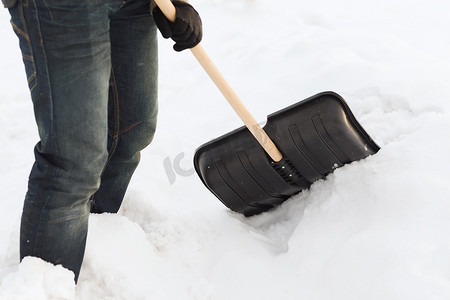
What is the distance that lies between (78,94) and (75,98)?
0.04 ft

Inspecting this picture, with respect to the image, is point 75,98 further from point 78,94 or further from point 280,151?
point 280,151

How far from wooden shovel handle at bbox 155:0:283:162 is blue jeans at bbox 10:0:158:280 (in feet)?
0.35

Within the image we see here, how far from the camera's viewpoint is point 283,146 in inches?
73.0

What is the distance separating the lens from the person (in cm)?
126

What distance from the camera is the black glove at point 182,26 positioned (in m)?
1.51

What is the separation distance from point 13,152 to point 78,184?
4.48 feet

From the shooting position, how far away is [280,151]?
187cm

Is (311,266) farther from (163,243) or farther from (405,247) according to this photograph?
(163,243)

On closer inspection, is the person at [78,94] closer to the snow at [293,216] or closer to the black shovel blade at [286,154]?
the snow at [293,216]

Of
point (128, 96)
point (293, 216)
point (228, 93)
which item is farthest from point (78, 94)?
point (293, 216)

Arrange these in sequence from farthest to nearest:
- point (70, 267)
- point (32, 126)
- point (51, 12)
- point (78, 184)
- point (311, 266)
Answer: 1. point (32, 126)
2. point (311, 266)
3. point (70, 267)
4. point (78, 184)
5. point (51, 12)

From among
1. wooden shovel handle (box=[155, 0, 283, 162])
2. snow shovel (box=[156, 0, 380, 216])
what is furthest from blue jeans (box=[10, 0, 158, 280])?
snow shovel (box=[156, 0, 380, 216])

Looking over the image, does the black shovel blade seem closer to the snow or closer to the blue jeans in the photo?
the snow

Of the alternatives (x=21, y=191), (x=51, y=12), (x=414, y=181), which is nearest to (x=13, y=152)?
(x=21, y=191)
